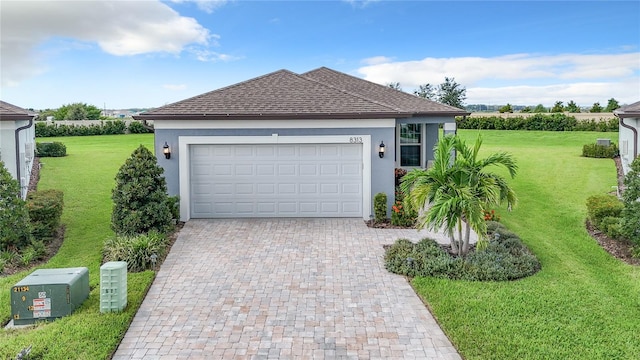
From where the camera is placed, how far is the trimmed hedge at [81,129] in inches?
1414

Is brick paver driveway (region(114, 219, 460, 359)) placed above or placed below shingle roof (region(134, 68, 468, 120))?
below

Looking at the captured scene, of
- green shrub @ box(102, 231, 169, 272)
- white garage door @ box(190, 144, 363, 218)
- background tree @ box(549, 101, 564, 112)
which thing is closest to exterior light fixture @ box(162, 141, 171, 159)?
white garage door @ box(190, 144, 363, 218)

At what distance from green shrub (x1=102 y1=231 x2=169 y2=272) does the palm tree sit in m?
5.37

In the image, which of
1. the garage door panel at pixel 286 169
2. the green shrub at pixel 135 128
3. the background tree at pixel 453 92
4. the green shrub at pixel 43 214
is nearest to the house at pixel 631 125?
the garage door panel at pixel 286 169

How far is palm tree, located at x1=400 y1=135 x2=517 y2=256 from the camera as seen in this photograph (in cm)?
857

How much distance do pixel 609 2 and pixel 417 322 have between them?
18794 millimetres

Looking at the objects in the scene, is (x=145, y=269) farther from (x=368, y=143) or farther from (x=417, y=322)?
(x=368, y=143)

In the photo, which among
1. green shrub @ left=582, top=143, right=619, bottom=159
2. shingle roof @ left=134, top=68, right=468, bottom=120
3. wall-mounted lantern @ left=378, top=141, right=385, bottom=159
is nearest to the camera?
shingle roof @ left=134, top=68, right=468, bottom=120

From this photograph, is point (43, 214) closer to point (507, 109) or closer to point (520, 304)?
point (520, 304)

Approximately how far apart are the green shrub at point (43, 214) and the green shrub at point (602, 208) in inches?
514

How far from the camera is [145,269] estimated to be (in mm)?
9016

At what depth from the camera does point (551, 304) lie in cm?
716

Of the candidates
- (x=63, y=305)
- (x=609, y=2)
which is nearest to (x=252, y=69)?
(x=609, y=2)

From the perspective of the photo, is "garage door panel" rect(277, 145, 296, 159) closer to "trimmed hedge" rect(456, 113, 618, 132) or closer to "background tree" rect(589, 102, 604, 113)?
"trimmed hedge" rect(456, 113, 618, 132)
